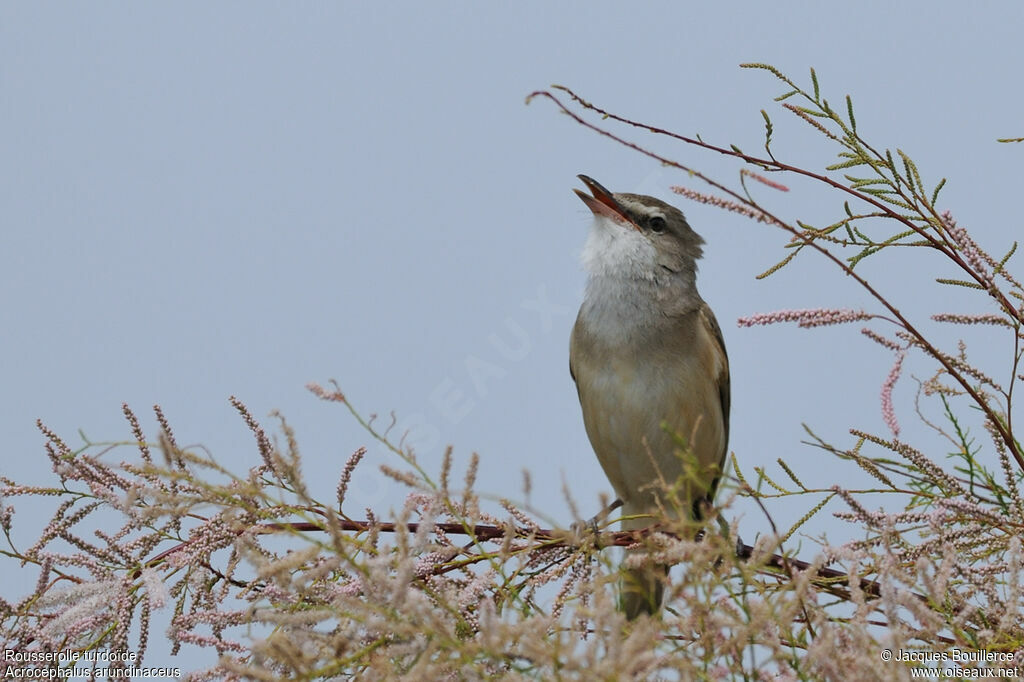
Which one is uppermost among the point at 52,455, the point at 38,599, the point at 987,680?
the point at 52,455

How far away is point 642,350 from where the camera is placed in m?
4.79

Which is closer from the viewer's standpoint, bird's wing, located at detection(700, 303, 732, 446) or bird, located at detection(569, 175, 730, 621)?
bird, located at detection(569, 175, 730, 621)

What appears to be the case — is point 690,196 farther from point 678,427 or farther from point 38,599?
point 678,427

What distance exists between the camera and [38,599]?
8.61 ft

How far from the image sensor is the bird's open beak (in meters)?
5.00

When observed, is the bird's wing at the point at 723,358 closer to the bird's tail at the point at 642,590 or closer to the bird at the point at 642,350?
the bird at the point at 642,350

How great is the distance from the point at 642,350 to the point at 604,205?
676 millimetres

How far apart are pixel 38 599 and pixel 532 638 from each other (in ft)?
4.52

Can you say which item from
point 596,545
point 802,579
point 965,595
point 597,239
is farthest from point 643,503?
point 802,579

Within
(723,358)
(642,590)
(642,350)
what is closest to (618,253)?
(642,350)

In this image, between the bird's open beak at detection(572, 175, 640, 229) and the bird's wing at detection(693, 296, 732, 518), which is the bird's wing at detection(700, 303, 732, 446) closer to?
the bird's wing at detection(693, 296, 732, 518)

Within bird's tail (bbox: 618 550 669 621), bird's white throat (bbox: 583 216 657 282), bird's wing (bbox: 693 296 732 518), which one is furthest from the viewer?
bird's wing (bbox: 693 296 732 518)

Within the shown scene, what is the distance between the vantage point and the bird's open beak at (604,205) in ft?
16.4

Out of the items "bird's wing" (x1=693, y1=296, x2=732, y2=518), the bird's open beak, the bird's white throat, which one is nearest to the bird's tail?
"bird's wing" (x1=693, y1=296, x2=732, y2=518)
